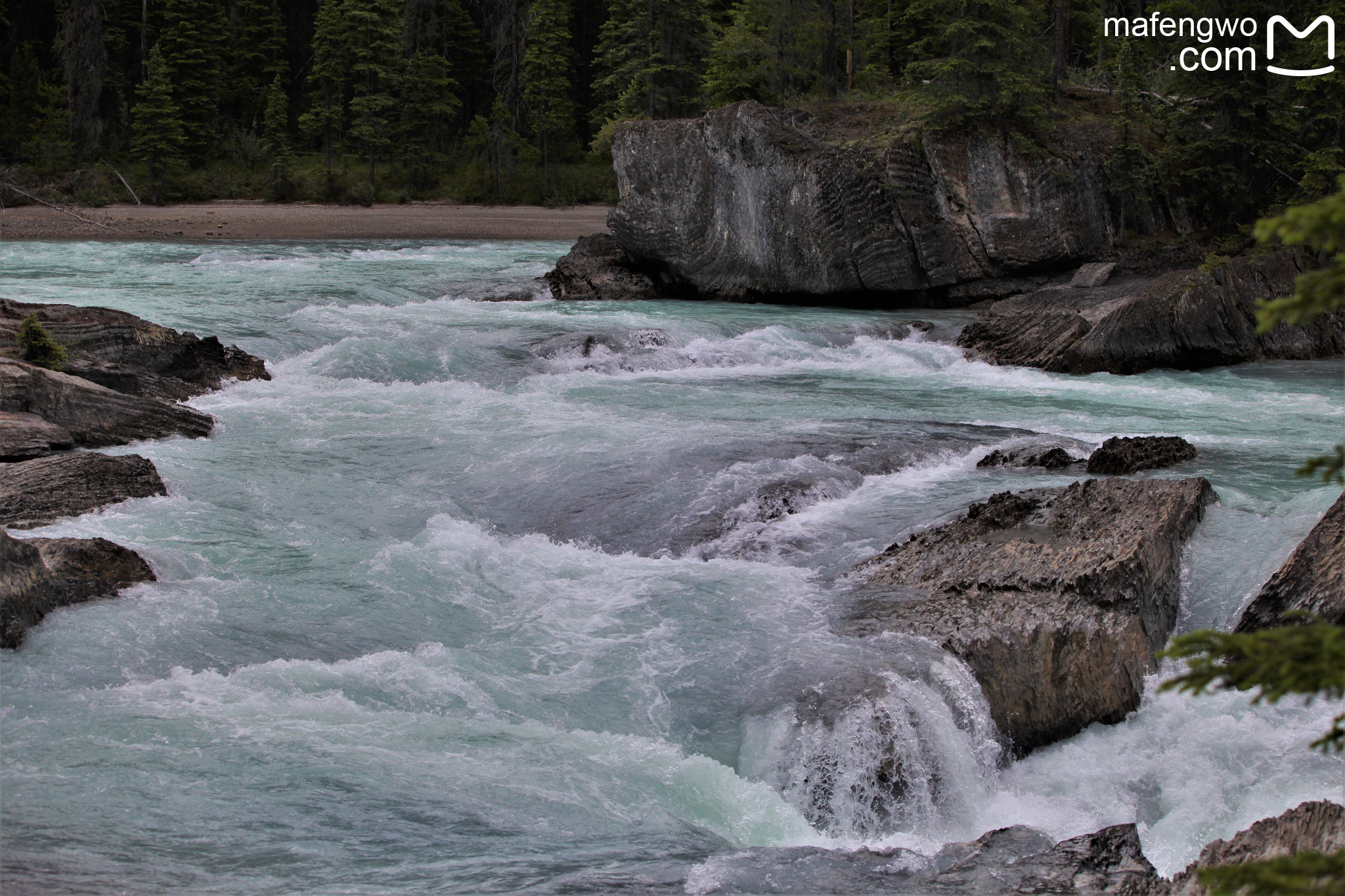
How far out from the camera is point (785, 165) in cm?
2162

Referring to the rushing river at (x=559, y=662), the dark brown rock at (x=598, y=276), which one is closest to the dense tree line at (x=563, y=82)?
the dark brown rock at (x=598, y=276)

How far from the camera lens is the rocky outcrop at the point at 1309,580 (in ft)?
22.2

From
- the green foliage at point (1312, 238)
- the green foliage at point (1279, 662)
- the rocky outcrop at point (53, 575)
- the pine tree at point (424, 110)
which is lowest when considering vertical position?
the rocky outcrop at point (53, 575)

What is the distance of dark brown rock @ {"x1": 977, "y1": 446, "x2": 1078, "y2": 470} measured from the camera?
10.3 metres

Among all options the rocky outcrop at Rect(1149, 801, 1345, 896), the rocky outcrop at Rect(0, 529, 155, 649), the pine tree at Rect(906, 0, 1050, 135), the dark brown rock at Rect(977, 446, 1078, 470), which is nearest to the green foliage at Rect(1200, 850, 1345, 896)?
the rocky outcrop at Rect(1149, 801, 1345, 896)

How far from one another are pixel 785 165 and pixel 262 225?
18.9 metres

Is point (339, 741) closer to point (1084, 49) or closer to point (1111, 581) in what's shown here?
point (1111, 581)

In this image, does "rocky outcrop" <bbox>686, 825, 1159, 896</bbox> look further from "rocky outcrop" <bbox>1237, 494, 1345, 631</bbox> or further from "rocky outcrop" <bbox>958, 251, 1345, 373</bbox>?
"rocky outcrop" <bbox>958, 251, 1345, 373</bbox>

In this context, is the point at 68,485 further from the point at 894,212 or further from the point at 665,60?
the point at 665,60

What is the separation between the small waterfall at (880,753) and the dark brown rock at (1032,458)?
4443 millimetres

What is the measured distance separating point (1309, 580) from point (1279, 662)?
17.6 ft

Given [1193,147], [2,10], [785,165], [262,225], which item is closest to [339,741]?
[785,165]

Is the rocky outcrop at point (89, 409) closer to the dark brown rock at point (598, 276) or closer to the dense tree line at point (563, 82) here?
the dark brown rock at point (598, 276)

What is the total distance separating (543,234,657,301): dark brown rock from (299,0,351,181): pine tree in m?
20.2
